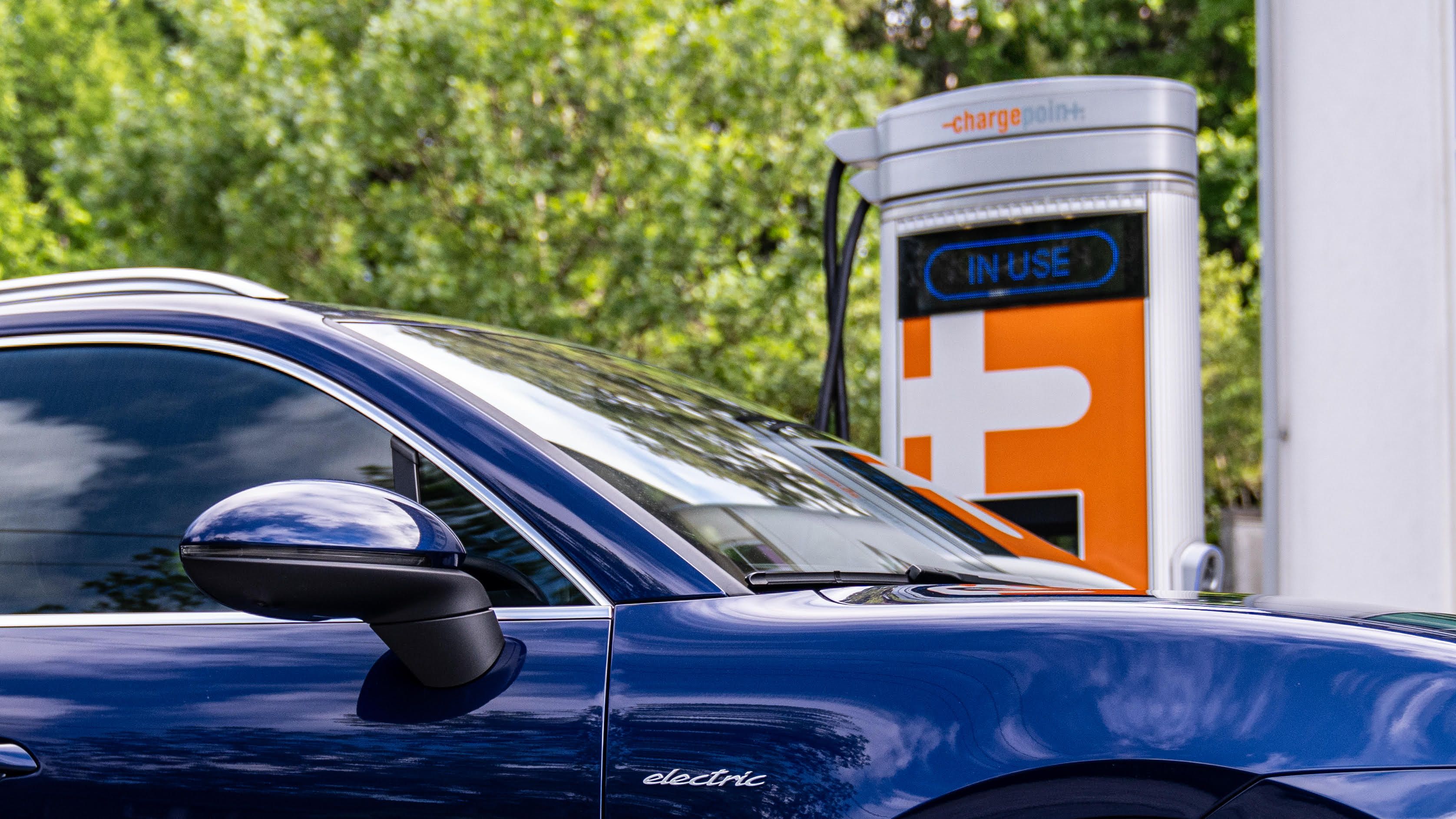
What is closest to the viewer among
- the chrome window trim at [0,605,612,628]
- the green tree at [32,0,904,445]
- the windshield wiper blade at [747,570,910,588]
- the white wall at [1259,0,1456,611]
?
the chrome window trim at [0,605,612,628]

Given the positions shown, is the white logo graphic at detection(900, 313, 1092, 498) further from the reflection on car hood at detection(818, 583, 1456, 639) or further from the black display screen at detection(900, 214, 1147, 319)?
the reflection on car hood at detection(818, 583, 1456, 639)

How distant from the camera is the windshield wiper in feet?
5.54

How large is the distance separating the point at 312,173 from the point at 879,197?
26.4 ft

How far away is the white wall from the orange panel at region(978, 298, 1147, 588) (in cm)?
44

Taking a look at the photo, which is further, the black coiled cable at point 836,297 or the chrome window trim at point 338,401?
the black coiled cable at point 836,297

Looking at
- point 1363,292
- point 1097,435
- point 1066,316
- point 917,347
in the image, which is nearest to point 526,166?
point 917,347

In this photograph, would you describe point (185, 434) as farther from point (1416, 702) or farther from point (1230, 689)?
point (1416, 702)

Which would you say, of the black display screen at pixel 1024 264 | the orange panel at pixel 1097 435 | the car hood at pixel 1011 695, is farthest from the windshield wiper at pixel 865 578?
the black display screen at pixel 1024 264

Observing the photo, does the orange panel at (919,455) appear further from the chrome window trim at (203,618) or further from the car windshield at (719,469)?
the chrome window trim at (203,618)

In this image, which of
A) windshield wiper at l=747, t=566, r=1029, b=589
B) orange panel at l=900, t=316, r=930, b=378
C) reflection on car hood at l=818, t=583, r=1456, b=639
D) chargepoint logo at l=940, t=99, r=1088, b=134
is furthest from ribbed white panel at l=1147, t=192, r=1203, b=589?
reflection on car hood at l=818, t=583, r=1456, b=639

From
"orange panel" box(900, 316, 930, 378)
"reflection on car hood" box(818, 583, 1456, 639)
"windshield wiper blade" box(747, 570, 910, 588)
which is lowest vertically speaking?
"reflection on car hood" box(818, 583, 1456, 639)

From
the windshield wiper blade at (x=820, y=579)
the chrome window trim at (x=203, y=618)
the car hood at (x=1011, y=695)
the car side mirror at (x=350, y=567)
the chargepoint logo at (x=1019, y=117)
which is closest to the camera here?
the car hood at (x=1011, y=695)

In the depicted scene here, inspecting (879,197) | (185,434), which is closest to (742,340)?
(879,197)

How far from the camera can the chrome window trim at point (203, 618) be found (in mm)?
1574
